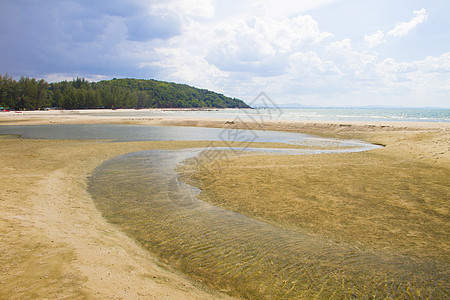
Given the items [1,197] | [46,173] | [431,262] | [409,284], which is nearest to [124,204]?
[1,197]

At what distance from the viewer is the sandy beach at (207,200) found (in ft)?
13.9

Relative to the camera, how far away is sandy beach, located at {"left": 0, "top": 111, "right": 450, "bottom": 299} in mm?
4234

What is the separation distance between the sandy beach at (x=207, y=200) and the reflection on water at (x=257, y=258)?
41cm

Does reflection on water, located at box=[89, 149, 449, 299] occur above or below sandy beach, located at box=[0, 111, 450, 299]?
below

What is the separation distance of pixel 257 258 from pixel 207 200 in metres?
4.04

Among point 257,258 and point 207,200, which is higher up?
point 207,200

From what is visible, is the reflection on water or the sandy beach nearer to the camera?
the sandy beach

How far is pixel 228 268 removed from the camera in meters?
5.21

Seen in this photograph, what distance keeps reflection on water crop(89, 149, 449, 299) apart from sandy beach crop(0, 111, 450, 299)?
16.3 inches

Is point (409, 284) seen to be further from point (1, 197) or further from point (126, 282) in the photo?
point (1, 197)

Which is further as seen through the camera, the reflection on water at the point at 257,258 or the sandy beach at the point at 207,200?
the reflection on water at the point at 257,258

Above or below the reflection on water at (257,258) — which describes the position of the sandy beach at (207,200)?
above

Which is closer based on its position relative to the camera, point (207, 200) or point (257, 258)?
point (257, 258)

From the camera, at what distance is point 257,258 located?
564 centimetres
